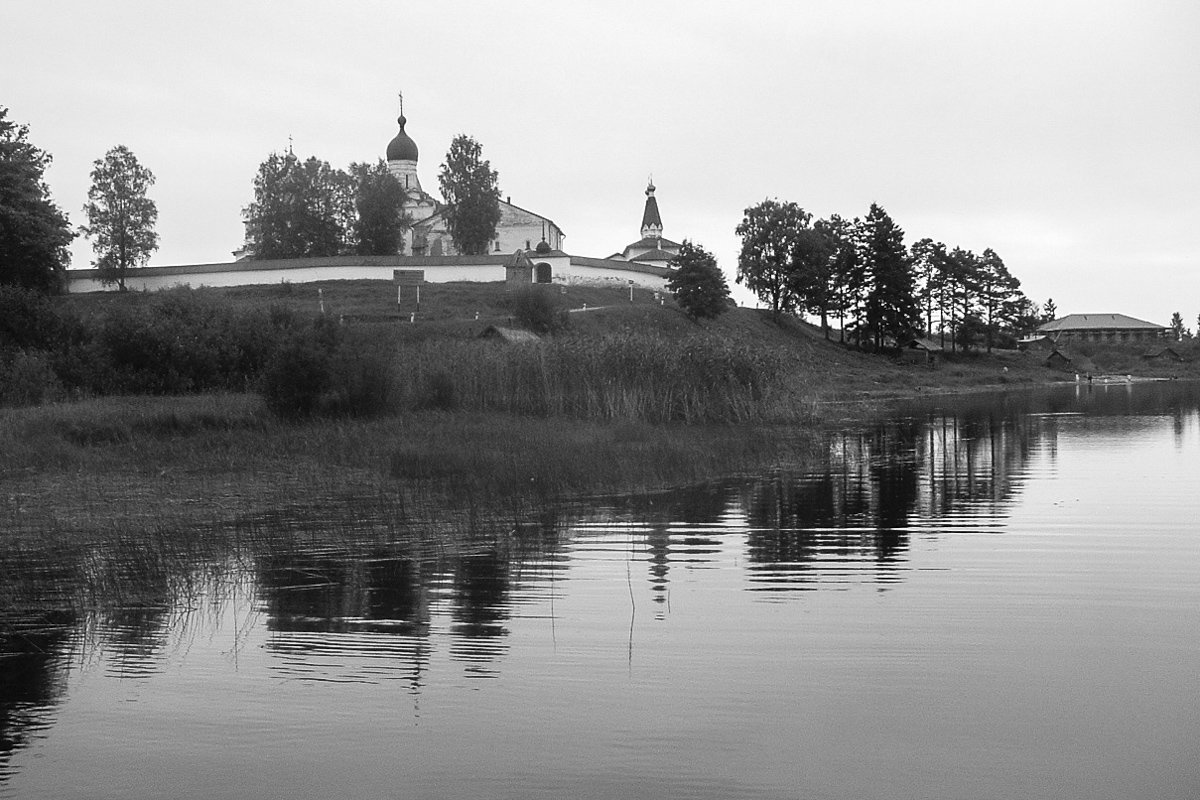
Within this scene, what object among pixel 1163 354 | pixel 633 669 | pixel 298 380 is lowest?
pixel 633 669

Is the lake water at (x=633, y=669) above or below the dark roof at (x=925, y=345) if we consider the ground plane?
below

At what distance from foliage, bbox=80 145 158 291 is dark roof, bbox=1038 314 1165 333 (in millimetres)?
91551

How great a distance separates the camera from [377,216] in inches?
2778

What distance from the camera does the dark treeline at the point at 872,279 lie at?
7306 centimetres

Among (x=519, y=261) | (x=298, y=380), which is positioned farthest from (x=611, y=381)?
(x=519, y=261)

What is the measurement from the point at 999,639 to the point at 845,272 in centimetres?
6840

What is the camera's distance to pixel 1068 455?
22.9m

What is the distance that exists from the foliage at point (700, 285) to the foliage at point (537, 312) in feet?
47.4

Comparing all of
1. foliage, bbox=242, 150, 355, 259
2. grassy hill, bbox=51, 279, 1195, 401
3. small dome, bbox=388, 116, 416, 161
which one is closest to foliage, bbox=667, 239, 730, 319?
grassy hill, bbox=51, 279, 1195, 401

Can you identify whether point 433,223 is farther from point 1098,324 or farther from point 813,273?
point 1098,324

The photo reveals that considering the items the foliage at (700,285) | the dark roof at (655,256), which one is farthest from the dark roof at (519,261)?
the dark roof at (655,256)

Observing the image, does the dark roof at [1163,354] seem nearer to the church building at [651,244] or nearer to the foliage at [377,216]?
the church building at [651,244]

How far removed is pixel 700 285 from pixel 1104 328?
77.5m

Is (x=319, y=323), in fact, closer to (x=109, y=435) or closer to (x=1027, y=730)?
(x=109, y=435)
